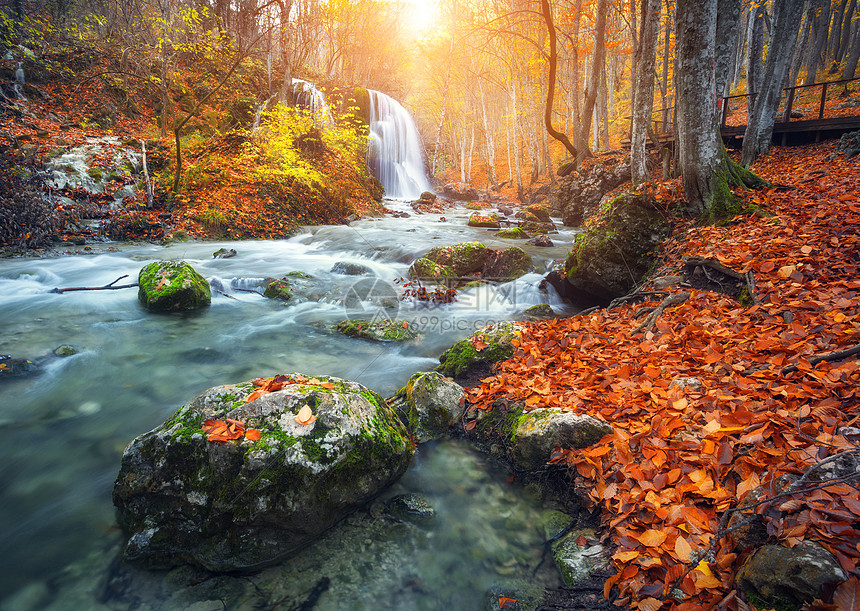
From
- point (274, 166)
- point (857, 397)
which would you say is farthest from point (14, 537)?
point (274, 166)

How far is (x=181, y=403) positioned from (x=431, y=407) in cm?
322

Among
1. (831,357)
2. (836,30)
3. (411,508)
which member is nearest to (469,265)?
(411,508)

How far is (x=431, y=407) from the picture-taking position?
13.5ft

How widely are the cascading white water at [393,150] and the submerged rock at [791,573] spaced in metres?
25.0

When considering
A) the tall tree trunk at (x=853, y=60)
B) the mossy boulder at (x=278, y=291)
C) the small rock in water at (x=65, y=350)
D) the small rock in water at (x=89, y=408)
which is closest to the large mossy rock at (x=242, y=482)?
Result: the small rock in water at (x=89, y=408)

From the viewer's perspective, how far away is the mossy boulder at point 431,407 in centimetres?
408

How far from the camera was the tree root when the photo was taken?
177 inches

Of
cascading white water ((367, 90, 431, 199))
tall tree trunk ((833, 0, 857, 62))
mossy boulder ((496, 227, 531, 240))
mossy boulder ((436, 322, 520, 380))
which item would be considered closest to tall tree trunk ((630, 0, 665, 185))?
mossy boulder ((496, 227, 531, 240))

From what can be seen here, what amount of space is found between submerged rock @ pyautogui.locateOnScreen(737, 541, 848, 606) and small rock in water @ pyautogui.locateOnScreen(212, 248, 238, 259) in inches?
468

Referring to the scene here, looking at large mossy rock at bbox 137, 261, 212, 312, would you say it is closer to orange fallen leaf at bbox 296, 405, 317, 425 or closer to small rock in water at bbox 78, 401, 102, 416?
small rock in water at bbox 78, 401, 102, 416

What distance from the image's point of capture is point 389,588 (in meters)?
2.63

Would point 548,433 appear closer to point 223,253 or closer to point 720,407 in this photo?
point 720,407

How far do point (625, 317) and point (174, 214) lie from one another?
13.6m

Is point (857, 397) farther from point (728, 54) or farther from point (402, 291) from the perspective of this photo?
point (728, 54)
